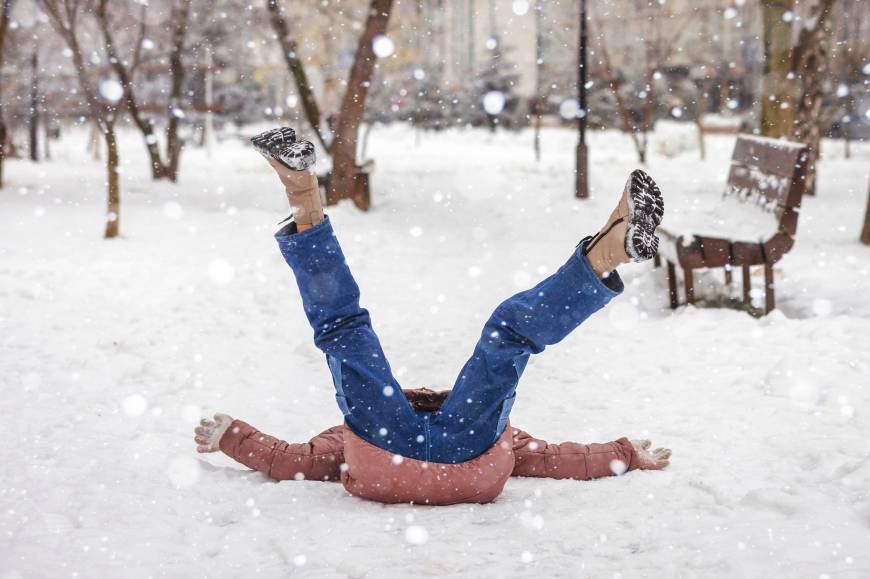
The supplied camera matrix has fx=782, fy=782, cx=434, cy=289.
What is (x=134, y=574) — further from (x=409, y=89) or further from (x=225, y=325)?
(x=409, y=89)

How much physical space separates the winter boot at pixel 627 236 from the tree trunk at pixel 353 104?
8786 mm

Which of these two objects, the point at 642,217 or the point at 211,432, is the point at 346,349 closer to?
the point at 211,432

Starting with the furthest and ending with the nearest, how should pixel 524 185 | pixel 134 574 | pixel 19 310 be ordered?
1. pixel 524 185
2. pixel 19 310
3. pixel 134 574

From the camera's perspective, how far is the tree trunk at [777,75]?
444 inches

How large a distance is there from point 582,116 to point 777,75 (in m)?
2.87

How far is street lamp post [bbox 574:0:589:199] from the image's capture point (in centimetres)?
1180

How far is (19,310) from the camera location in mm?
5801

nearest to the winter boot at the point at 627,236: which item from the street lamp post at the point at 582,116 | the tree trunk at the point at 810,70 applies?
the tree trunk at the point at 810,70

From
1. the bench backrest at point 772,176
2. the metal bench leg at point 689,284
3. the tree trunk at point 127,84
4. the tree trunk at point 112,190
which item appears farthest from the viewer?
the tree trunk at point 127,84

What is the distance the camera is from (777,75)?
454 inches

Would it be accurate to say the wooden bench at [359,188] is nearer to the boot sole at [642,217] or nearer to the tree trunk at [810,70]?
the tree trunk at [810,70]

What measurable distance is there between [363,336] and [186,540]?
0.96 metres

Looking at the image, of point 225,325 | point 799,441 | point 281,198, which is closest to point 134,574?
point 799,441

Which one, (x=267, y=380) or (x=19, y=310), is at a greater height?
(x=19, y=310)
